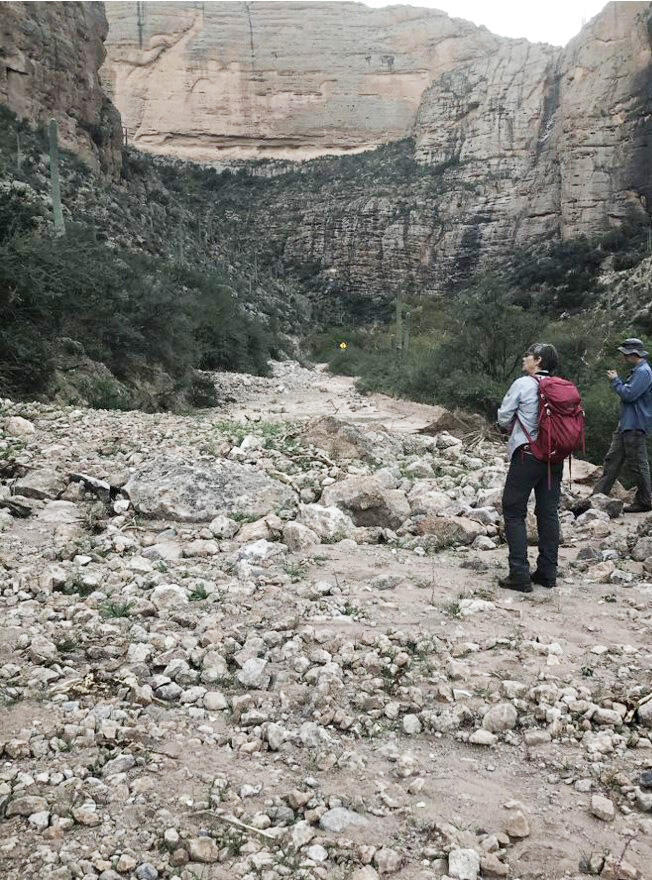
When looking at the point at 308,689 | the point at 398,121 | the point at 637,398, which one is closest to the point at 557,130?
the point at 398,121

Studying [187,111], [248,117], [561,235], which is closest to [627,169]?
[561,235]

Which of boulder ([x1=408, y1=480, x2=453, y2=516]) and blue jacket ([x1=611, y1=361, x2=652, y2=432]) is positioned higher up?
blue jacket ([x1=611, y1=361, x2=652, y2=432])

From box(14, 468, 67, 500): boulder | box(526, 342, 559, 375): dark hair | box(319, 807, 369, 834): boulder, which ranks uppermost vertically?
box(526, 342, 559, 375): dark hair

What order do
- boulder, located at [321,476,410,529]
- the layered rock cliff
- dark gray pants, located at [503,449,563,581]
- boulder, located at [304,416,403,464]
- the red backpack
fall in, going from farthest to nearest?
the layered rock cliff → boulder, located at [304,416,403,464] → boulder, located at [321,476,410,529] → dark gray pants, located at [503,449,563,581] → the red backpack

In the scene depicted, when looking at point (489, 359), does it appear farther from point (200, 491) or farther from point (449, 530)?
point (200, 491)

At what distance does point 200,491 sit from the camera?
5.34 metres

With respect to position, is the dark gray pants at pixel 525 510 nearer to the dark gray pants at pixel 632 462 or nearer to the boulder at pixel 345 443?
the dark gray pants at pixel 632 462

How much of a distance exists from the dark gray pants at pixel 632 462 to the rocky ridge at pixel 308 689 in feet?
1.30

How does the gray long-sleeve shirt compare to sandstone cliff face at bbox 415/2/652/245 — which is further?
sandstone cliff face at bbox 415/2/652/245

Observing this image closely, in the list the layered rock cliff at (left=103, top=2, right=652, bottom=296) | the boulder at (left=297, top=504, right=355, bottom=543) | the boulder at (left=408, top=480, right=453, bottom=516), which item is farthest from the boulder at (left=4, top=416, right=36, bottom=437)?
the layered rock cliff at (left=103, top=2, right=652, bottom=296)

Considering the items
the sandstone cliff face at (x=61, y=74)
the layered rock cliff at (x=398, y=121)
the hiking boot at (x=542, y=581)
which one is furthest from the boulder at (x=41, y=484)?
the layered rock cliff at (x=398, y=121)

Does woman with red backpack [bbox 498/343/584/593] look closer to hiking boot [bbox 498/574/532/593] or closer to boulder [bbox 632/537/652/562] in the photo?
hiking boot [bbox 498/574/532/593]

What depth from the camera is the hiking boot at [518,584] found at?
12.9ft

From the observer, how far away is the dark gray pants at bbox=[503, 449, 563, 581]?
3.99 metres
